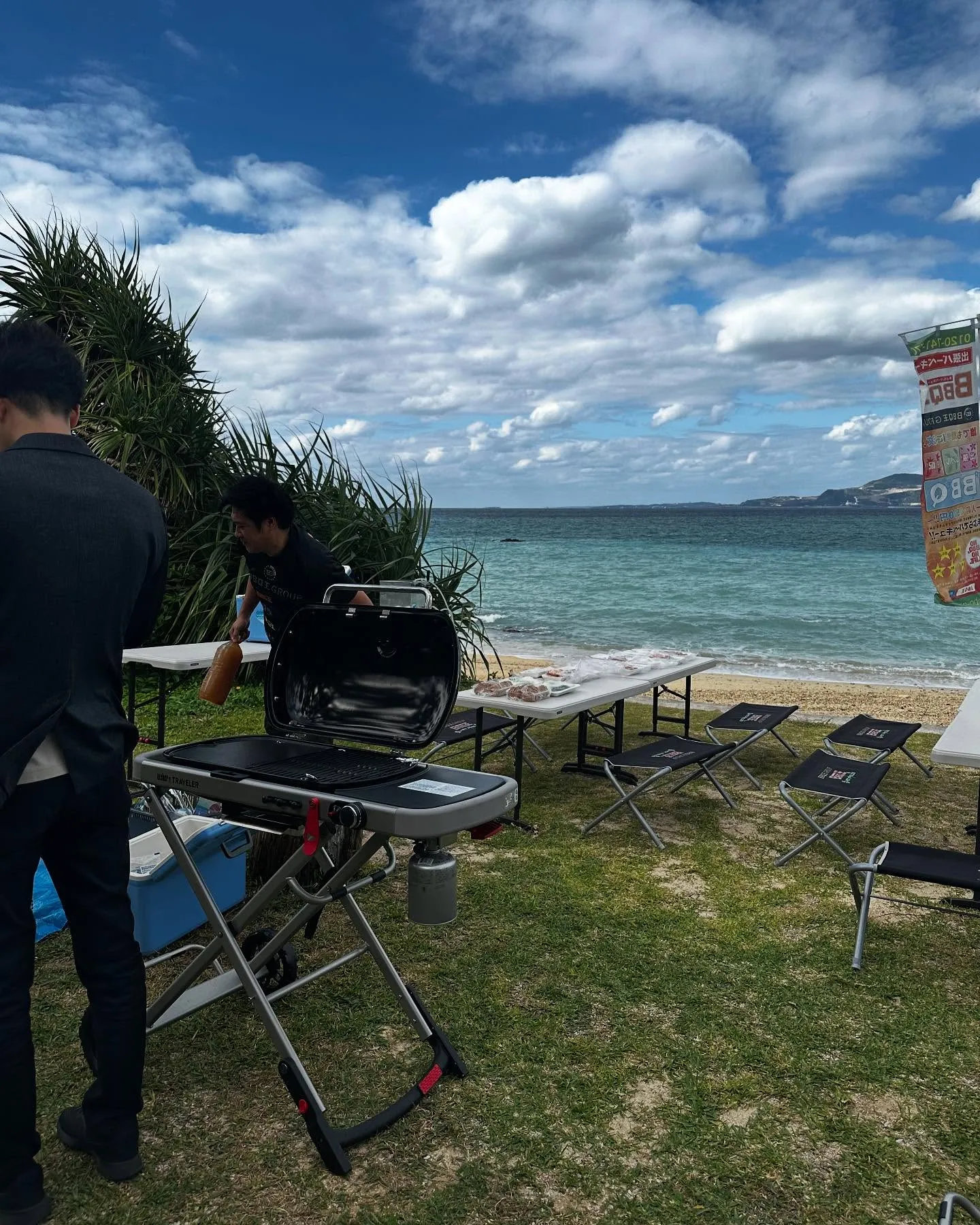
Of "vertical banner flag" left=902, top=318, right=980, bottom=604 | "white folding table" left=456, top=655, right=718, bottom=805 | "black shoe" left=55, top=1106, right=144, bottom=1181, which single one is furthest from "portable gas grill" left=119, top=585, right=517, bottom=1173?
"vertical banner flag" left=902, top=318, right=980, bottom=604

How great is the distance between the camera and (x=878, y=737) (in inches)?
201

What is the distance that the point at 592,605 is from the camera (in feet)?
82.4

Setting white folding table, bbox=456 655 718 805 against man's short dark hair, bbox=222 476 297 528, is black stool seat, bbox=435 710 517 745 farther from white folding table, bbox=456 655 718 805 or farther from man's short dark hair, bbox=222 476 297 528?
man's short dark hair, bbox=222 476 297 528

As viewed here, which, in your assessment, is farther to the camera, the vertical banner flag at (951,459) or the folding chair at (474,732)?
the vertical banner flag at (951,459)

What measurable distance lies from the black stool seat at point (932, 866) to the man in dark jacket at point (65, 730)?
2.40 metres

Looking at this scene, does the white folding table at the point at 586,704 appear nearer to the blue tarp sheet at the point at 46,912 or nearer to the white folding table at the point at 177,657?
the white folding table at the point at 177,657

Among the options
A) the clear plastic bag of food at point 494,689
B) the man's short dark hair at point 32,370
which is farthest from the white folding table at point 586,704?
the man's short dark hair at point 32,370

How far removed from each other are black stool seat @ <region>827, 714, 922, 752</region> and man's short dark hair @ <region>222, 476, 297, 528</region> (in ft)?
10.9

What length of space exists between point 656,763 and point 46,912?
8.90 ft

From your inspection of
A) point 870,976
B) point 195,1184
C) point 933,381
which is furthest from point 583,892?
point 933,381

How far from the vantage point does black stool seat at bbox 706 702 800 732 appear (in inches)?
212

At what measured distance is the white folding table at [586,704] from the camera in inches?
178

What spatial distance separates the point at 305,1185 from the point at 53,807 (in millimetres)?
1009

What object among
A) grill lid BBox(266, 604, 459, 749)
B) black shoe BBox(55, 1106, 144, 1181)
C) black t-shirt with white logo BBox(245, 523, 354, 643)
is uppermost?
black t-shirt with white logo BBox(245, 523, 354, 643)
